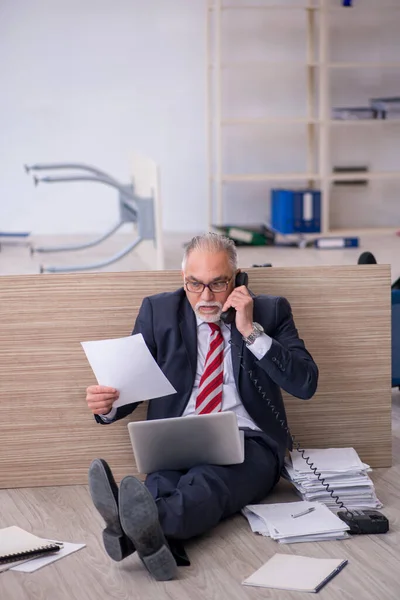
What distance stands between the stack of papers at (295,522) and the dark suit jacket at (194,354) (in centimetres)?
17

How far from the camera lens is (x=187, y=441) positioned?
241 centimetres

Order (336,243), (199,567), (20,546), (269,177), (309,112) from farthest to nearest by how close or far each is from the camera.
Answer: (309,112) → (269,177) → (336,243) → (20,546) → (199,567)

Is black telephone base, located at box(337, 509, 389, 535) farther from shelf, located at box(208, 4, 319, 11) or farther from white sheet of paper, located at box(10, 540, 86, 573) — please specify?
shelf, located at box(208, 4, 319, 11)

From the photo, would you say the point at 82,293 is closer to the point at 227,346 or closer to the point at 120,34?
the point at 227,346

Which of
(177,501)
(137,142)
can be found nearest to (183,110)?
(137,142)

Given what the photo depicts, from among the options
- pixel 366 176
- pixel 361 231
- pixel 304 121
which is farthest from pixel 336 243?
pixel 304 121

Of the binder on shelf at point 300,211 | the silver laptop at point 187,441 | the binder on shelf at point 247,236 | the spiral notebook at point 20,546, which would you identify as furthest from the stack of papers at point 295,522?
the binder on shelf at point 300,211

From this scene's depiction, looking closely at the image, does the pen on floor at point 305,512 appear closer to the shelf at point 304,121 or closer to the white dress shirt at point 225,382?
the white dress shirt at point 225,382

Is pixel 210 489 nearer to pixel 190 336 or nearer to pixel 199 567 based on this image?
pixel 199 567

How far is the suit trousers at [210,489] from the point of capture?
2.22m

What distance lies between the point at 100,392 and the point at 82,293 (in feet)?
1.29

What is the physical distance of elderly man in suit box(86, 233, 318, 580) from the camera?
2332 mm

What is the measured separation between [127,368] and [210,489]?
0.38 m

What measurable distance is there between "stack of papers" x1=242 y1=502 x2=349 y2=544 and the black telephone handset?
1.61ft
